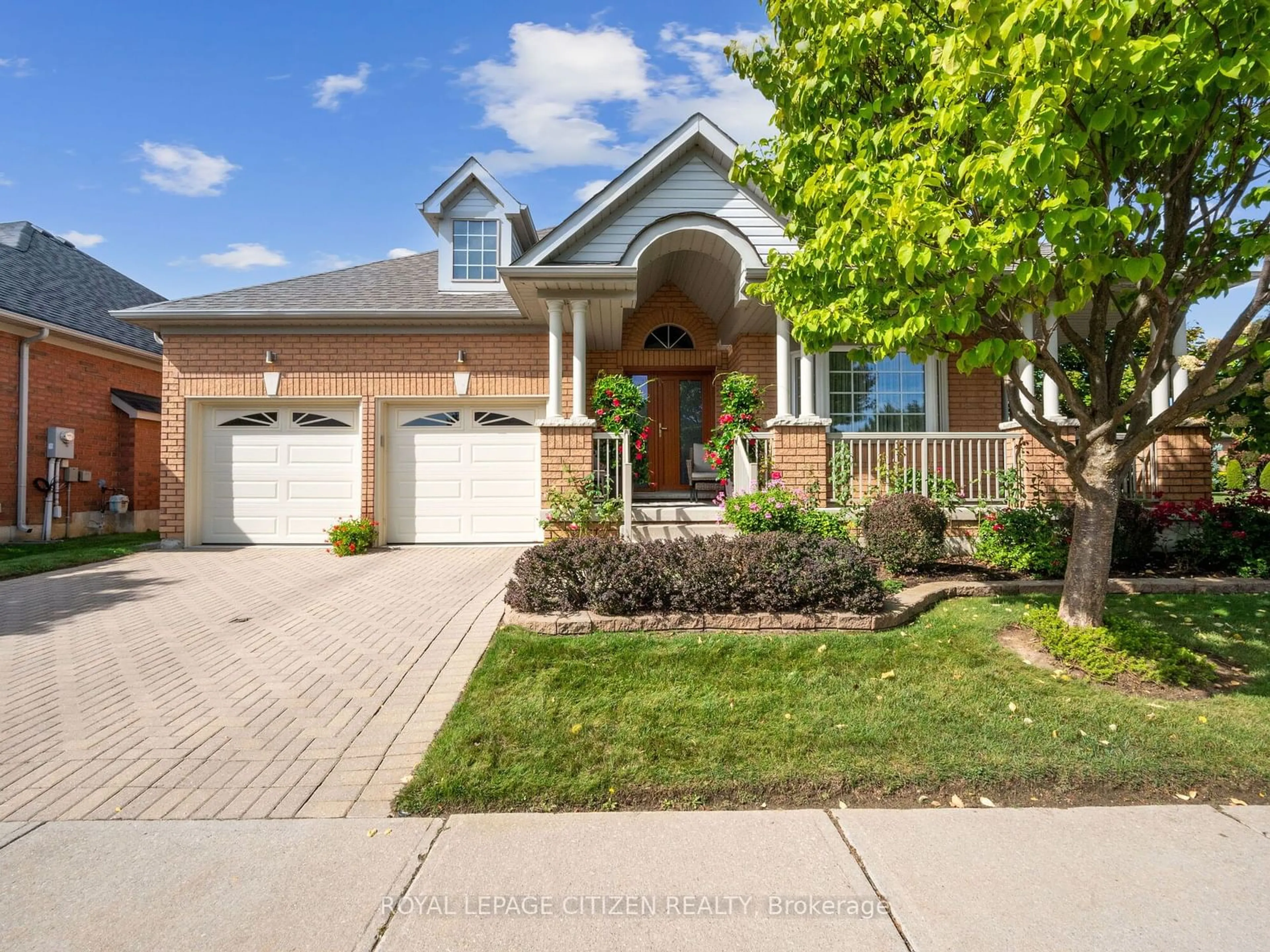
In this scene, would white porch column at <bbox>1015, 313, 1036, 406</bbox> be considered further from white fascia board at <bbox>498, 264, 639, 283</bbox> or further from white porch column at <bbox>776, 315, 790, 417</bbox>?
white fascia board at <bbox>498, 264, 639, 283</bbox>

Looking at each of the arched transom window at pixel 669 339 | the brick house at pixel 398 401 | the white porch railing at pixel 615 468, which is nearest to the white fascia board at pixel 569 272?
the brick house at pixel 398 401

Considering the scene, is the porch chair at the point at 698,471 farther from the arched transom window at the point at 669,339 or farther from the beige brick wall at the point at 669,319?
the beige brick wall at the point at 669,319

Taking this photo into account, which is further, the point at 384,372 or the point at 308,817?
the point at 384,372

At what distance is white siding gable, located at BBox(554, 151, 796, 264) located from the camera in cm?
920

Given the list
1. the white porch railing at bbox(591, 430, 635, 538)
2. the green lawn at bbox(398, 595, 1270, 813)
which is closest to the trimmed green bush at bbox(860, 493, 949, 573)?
the green lawn at bbox(398, 595, 1270, 813)

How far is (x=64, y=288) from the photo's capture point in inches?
562

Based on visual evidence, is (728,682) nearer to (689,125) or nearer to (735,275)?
(735,275)

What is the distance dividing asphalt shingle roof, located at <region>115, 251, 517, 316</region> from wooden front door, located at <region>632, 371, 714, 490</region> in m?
3.13

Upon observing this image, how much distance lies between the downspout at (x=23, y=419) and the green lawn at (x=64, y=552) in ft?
1.88

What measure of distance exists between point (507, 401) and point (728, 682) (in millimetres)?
7482

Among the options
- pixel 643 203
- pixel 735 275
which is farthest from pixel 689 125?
pixel 735 275

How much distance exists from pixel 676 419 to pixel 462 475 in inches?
158

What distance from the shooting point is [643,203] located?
936 centimetres

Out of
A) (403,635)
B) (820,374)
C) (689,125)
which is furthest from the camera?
(820,374)
